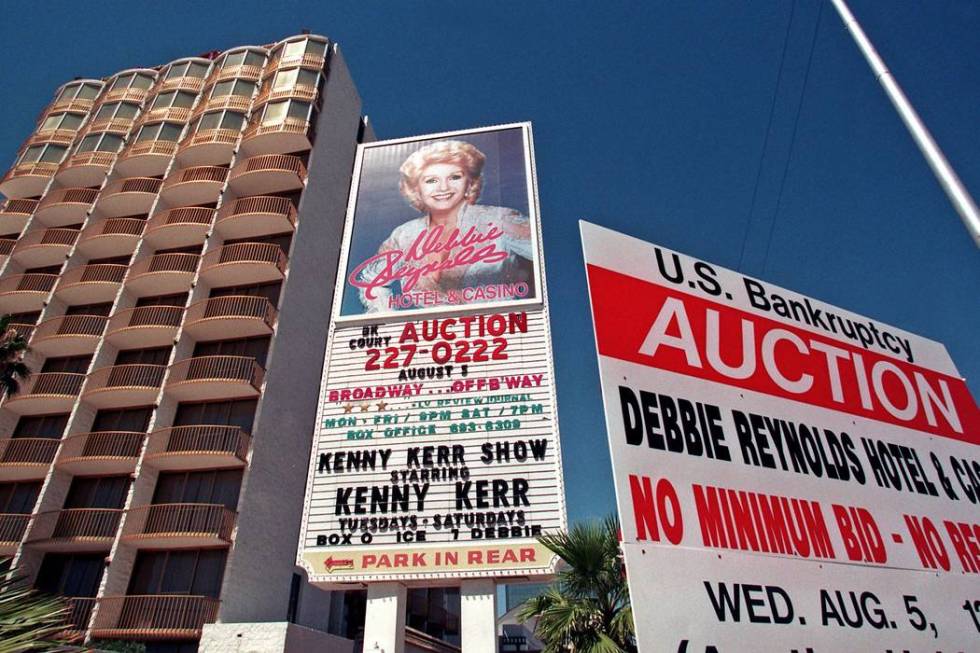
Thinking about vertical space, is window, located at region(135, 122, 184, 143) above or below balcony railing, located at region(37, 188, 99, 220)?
above

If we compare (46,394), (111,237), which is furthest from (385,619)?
(111,237)

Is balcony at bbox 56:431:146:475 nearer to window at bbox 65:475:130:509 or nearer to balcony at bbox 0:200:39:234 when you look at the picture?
window at bbox 65:475:130:509

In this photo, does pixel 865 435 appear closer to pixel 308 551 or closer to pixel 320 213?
pixel 308 551

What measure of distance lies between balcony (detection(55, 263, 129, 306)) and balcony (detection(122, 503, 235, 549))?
1321 centimetres

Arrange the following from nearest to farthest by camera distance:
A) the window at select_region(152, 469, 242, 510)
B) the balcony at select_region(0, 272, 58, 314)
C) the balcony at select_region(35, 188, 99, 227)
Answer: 1. the window at select_region(152, 469, 242, 510)
2. the balcony at select_region(0, 272, 58, 314)
3. the balcony at select_region(35, 188, 99, 227)

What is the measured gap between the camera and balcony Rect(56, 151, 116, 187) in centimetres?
3647

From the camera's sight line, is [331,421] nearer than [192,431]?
Yes

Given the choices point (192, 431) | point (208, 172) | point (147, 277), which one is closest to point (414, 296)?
point (192, 431)

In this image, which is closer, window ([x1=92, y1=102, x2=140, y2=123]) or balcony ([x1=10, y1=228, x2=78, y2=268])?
balcony ([x1=10, y1=228, x2=78, y2=268])

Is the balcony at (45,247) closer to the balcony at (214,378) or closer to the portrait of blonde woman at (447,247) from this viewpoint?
the balcony at (214,378)

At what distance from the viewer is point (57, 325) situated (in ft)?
102

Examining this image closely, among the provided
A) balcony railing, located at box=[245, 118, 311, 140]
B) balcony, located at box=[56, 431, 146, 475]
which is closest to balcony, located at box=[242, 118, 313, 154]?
balcony railing, located at box=[245, 118, 311, 140]

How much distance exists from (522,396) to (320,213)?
68.0 feet

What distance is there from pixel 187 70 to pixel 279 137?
11709mm
